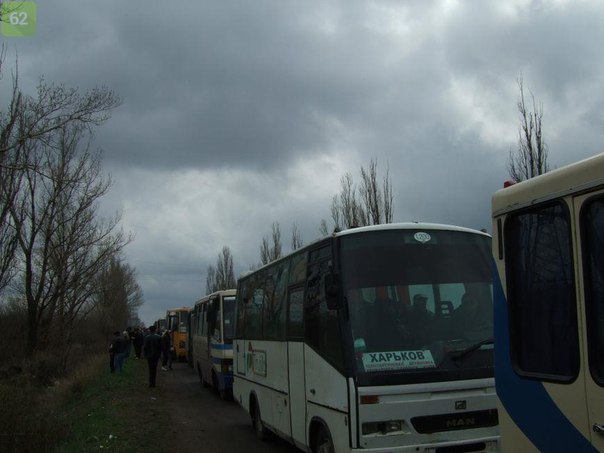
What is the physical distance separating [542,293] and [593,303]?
41 centimetres

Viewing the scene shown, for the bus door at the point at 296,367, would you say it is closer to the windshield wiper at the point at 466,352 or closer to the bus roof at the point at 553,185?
the windshield wiper at the point at 466,352

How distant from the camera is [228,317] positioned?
702 inches

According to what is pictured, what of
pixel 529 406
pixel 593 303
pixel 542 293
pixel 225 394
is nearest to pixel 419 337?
pixel 529 406

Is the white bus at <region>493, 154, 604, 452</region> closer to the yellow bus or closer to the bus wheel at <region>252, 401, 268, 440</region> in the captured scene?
the bus wheel at <region>252, 401, 268, 440</region>

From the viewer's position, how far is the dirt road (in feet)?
34.4

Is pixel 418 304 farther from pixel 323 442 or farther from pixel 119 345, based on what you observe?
pixel 119 345

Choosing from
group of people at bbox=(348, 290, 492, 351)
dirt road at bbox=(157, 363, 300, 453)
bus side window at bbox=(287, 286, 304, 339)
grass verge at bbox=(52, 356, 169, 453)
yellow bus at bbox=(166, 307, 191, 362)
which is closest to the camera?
group of people at bbox=(348, 290, 492, 351)

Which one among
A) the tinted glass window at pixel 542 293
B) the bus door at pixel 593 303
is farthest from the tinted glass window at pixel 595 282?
the tinted glass window at pixel 542 293

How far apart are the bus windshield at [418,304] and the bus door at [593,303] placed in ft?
10.6

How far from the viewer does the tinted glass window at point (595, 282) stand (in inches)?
123

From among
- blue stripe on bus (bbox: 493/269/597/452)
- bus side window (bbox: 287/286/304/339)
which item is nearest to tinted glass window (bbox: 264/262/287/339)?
bus side window (bbox: 287/286/304/339)

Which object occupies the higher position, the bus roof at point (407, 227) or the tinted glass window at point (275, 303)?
the bus roof at point (407, 227)

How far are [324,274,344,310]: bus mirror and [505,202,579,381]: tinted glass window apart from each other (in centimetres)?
287

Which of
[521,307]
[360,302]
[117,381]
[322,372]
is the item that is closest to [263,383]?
[322,372]
